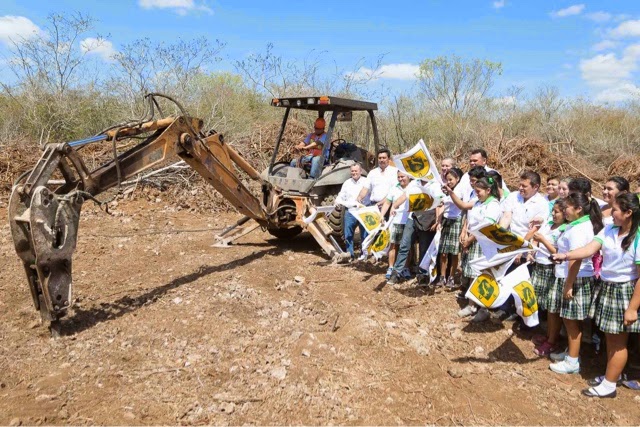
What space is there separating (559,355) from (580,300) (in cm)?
59

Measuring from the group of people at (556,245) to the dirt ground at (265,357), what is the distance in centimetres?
26

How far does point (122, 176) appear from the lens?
15.3ft

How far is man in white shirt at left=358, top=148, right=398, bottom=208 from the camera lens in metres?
6.50

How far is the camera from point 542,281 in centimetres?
441

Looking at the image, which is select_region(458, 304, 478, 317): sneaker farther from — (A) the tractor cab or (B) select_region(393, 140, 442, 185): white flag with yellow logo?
(A) the tractor cab

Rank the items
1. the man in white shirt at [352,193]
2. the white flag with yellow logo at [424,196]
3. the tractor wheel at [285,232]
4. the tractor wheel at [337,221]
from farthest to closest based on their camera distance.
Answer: the tractor wheel at [285,232] < the tractor wheel at [337,221] < the man in white shirt at [352,193] < the white flag with yellow logo at [424,196]

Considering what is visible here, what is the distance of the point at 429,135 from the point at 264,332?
40.8 feet

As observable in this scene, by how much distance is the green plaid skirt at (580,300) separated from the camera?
3.94 m

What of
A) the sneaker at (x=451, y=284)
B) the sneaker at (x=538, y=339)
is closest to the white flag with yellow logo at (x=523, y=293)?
the sneaker at (x=538, y=339)

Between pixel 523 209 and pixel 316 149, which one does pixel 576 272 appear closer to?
pixel 523 209

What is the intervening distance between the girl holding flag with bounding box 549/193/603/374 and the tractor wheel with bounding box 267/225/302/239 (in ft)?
13.9

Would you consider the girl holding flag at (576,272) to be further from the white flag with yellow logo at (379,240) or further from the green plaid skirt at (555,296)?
the white flag with yellow logo at (379,240)

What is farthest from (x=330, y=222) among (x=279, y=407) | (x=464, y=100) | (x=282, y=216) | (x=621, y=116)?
(x=464, y=100)

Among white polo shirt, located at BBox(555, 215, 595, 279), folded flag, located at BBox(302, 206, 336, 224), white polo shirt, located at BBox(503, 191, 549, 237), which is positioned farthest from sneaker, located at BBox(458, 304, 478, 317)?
Answer: folded flag, located at BBox(302, 206, 336, 224)
